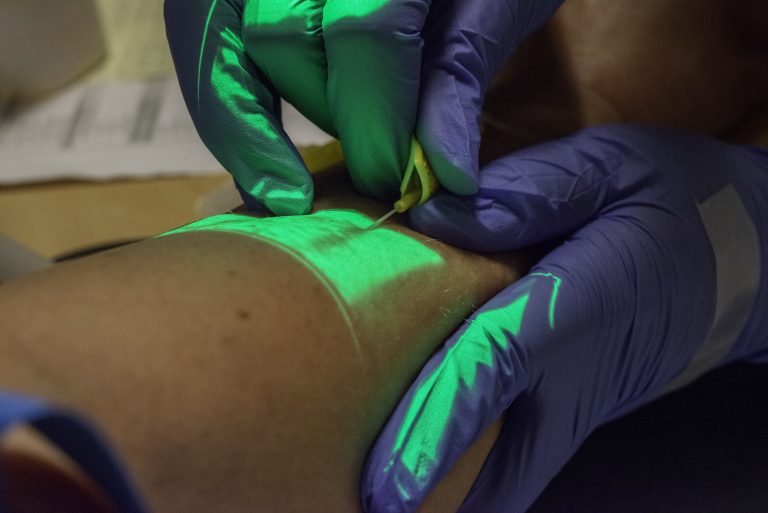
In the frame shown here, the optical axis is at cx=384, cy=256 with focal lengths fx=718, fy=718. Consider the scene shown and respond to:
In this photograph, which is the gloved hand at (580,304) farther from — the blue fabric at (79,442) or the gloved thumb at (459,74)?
the blue fabric at (79,442)

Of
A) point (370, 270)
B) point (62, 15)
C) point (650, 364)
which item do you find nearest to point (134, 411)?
point (370, 270)

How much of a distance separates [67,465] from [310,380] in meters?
0.17

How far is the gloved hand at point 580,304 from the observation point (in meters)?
0.54

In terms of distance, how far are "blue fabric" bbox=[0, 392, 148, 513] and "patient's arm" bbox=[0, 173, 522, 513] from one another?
0.13 feet

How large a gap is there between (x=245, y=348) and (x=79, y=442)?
14 cm

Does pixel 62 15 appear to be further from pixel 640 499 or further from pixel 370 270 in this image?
pixel 640 499

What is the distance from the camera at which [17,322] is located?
42 cm

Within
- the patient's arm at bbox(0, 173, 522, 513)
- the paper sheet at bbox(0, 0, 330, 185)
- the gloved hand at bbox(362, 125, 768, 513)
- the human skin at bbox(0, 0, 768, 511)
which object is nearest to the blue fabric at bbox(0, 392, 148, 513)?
the patient's arm at bbox(0, 173, 522, 513)

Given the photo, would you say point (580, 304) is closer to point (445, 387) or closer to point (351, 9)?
point (445, 387)

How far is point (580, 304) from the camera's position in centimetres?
61

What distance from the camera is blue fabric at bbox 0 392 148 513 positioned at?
1.02 ft

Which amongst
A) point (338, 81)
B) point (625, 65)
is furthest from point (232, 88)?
point (625, 65)

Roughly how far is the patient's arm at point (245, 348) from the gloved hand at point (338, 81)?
0.05m

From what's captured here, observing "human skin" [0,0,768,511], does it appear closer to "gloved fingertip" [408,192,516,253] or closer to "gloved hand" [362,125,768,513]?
"gloved hand" [362,125,768,513]
